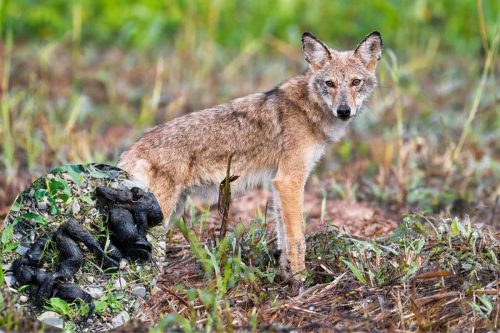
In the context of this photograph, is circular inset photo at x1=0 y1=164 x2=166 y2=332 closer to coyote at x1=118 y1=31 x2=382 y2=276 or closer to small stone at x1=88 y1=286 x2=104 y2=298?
small stone at x1=88 y1=286 x2=104 y2=298

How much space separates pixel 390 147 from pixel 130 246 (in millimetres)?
4760

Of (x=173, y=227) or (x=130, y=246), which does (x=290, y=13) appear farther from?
(x=130, y=246)

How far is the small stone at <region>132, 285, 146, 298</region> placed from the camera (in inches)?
206

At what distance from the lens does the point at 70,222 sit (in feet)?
16.9

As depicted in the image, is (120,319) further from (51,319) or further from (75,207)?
(75,207)

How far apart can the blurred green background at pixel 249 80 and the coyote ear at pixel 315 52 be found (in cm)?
101

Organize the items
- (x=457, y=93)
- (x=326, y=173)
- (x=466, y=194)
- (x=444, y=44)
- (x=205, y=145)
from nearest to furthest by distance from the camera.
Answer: (x=205, y=145) < (x=466, y=194) < (x=326, y=173) < (x=457, y=93) < (x=444, y=44)

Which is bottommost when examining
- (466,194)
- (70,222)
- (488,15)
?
(466,194)

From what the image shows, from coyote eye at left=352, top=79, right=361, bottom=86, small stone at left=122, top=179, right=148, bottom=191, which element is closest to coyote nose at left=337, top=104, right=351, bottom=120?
coyote eye at left=352, top=79, right=361, bottom=86

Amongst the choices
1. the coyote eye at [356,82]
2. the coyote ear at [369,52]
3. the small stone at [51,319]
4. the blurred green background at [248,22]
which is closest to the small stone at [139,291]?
the small stone at [51,319]

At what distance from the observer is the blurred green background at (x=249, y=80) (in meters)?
8.55

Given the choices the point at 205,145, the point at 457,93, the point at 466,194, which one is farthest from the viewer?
the point at 457,93

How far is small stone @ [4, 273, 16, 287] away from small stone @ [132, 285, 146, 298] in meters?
0.77

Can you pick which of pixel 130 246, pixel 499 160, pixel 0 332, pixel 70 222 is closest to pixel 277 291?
pixel 130 246
